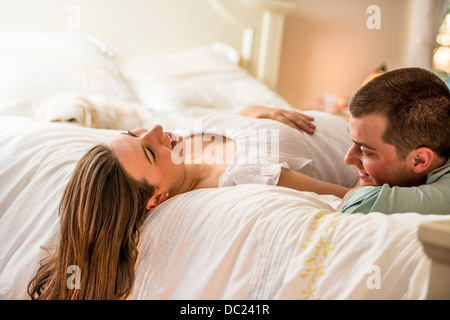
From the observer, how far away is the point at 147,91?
8.96 ft

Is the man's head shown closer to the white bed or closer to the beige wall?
the white bed

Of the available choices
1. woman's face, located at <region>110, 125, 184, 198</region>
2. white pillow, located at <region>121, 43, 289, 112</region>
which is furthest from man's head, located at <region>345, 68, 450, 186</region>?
white pillow, located at <region>121, 43, 289, 112</region>

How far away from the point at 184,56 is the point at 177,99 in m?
0.49

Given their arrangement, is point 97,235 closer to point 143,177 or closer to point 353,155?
point 143,177

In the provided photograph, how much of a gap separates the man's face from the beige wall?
264cm

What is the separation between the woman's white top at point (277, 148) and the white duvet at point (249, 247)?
0.21m

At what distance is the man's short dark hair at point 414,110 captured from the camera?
40.3 inches

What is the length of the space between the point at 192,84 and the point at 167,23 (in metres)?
0.60

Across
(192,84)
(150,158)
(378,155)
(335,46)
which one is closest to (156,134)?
(150,158)

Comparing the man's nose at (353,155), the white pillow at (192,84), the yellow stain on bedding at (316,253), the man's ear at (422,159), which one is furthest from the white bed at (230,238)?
the white pillow at (192,84)

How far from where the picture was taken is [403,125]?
1035 millimetres
